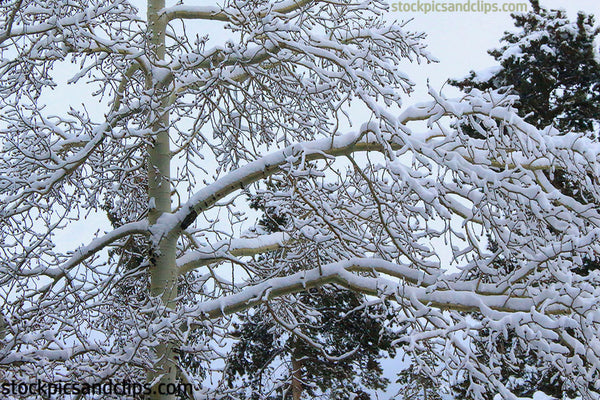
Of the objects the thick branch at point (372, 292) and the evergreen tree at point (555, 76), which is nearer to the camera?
the thick branch at point (372, 292)

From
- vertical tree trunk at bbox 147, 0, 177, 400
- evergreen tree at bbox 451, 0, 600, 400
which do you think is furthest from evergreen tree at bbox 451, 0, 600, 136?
vertical tree trunk at bbox 147, 0, 177, 400

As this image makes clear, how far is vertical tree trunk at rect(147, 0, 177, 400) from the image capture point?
6402mm

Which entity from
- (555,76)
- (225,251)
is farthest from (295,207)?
(555,76)

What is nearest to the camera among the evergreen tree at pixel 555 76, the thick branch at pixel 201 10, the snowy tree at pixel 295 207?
the snowy tree at pixel 295 207

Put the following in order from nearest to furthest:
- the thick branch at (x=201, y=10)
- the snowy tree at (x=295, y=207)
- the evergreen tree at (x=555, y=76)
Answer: the snowy tree at (x=295, y=207), the thick branch at (x=201, y=10), the evergreen tree at (x=555, y=76)

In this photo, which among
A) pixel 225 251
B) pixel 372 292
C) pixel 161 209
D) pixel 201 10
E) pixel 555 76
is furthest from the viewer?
pixel 555 76

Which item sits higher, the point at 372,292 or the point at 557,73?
the point at 557,73

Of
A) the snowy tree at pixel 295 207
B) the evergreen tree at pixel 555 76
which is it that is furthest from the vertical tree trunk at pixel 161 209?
the evergreen tree at pixel 555 76

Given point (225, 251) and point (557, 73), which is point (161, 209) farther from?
point (557, 73)

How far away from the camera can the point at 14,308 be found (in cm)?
595

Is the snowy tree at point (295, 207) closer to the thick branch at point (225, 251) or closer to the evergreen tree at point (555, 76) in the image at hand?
the thick branch at point (225, 251)

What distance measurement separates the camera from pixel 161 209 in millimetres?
7098

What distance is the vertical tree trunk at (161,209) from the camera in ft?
21.0

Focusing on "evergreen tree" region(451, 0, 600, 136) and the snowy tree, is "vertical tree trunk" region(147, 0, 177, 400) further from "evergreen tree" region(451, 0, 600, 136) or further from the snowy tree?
"evergreen tree" region(451, 0, 600, 136)
